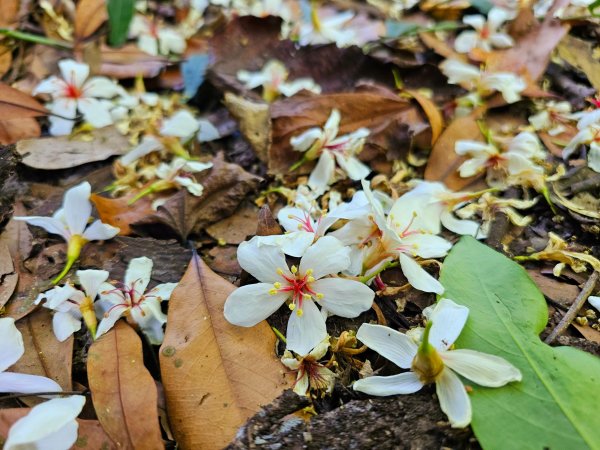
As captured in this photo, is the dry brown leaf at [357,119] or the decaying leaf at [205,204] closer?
the decaying leaf at [205,204]

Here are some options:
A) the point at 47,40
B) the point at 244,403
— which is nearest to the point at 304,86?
the point at 47,40

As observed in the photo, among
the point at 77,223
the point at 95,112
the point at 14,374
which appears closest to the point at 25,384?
the point at 14,374

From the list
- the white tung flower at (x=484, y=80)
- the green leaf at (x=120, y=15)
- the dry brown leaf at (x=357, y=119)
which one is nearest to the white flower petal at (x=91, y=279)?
the dry brown leaf at (x=357, y=119)

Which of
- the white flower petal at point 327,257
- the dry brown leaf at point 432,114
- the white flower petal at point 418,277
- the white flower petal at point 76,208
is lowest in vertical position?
the white flower petal at point 76,208

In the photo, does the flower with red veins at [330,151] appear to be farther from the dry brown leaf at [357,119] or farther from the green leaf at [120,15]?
the green leaf at [120,15]

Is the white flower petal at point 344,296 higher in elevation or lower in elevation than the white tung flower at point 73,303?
higher

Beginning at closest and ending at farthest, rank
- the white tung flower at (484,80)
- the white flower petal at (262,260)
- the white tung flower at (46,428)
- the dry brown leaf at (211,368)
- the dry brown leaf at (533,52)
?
the white tung flower at (46,428) → the dry brown leaf at (211,368) → the white flower petal at (262,260) → the white tung flower at (484,80) → the dry brown leaf at (533,52)

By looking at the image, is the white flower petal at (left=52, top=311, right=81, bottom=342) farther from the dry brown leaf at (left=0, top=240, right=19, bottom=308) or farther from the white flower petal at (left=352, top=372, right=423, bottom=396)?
the white flower petal at (left=352, top=372, right=423, bottom=396)
